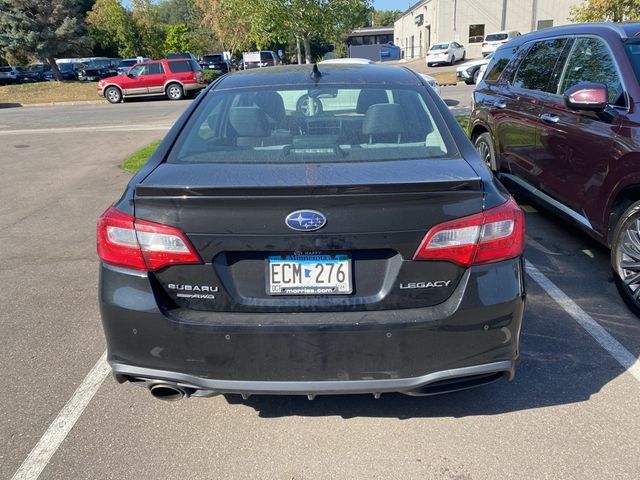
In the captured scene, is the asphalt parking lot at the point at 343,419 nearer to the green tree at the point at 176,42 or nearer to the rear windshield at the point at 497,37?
the rear windshield at the point at 497,37

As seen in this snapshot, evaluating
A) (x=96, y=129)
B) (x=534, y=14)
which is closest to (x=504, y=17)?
(x=534, y=14)

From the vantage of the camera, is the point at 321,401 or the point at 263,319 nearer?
the point at 263,319

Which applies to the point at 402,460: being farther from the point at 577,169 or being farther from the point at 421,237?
the point at 577,169

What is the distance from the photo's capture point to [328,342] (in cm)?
234

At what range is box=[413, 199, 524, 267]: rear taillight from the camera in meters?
2.30

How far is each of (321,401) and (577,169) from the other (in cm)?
297

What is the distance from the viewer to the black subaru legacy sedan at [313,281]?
228cm

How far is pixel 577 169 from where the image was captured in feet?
14.7

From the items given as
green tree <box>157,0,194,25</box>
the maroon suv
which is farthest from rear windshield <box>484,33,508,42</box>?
green tree <box>157,0,194,25</box>

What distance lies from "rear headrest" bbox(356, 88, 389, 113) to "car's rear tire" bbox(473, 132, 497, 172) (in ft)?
11.1

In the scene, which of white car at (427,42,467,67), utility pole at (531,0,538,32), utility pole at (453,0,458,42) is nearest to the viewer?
white car at (427,42,467,67)

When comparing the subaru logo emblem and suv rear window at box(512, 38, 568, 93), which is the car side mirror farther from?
the subaru logo emblem

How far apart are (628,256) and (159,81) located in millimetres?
25126

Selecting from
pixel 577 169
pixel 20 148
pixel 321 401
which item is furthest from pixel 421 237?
pixel 20 148
